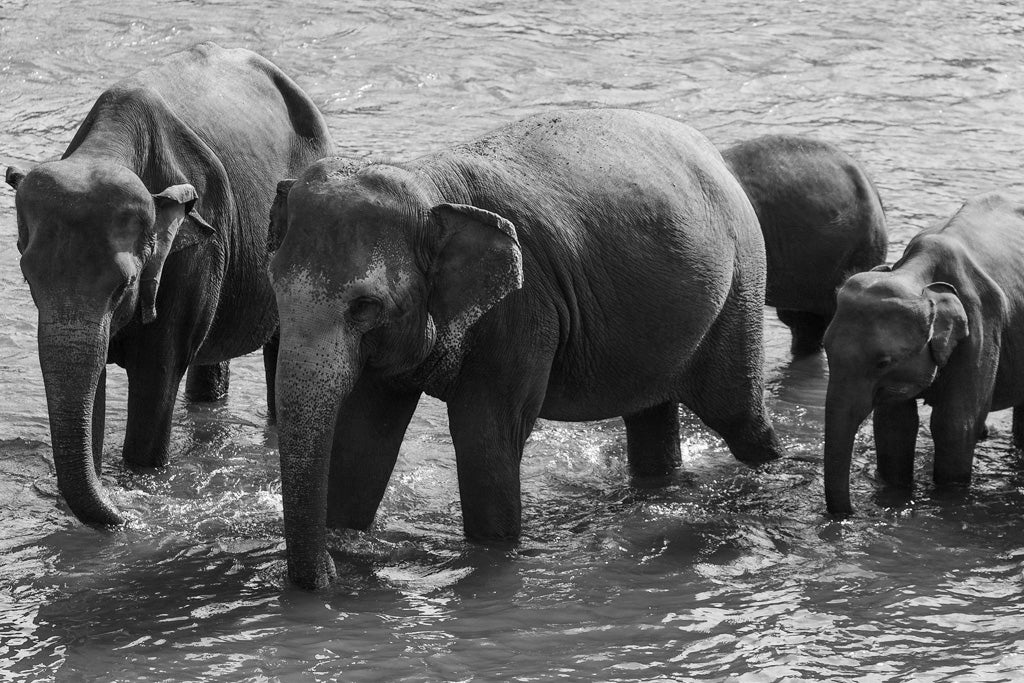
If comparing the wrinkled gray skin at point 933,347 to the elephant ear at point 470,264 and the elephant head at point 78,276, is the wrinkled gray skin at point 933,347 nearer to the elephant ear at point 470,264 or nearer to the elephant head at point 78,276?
the elephant ear at point 470,264

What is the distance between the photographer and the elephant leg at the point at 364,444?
18.5 ft

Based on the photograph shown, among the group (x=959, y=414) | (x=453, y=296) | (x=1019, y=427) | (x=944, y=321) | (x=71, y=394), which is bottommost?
(x=1019, y=427)

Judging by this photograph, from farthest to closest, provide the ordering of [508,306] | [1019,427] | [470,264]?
[1019,427] → [508,306] → [470,264]

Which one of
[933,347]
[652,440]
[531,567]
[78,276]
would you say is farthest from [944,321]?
[78,276]

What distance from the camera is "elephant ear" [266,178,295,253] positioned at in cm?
523

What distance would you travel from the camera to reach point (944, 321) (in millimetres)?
6441

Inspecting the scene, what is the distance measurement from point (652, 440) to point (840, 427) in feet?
2.87

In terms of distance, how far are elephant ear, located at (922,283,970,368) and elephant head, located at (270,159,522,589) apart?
2.00 meters

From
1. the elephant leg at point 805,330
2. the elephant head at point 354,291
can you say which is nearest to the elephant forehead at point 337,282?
the elephant head at point 354,291

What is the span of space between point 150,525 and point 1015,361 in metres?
3.53

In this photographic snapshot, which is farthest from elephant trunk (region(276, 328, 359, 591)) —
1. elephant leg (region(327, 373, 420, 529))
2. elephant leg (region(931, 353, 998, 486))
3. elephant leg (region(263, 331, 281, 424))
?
elephant leg (region(931, 353, 998, 486))

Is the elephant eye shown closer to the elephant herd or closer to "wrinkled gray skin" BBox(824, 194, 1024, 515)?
the elephant herd

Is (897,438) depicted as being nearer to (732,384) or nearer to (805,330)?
(732,384)

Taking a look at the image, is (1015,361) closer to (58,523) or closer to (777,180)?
(777,180)
